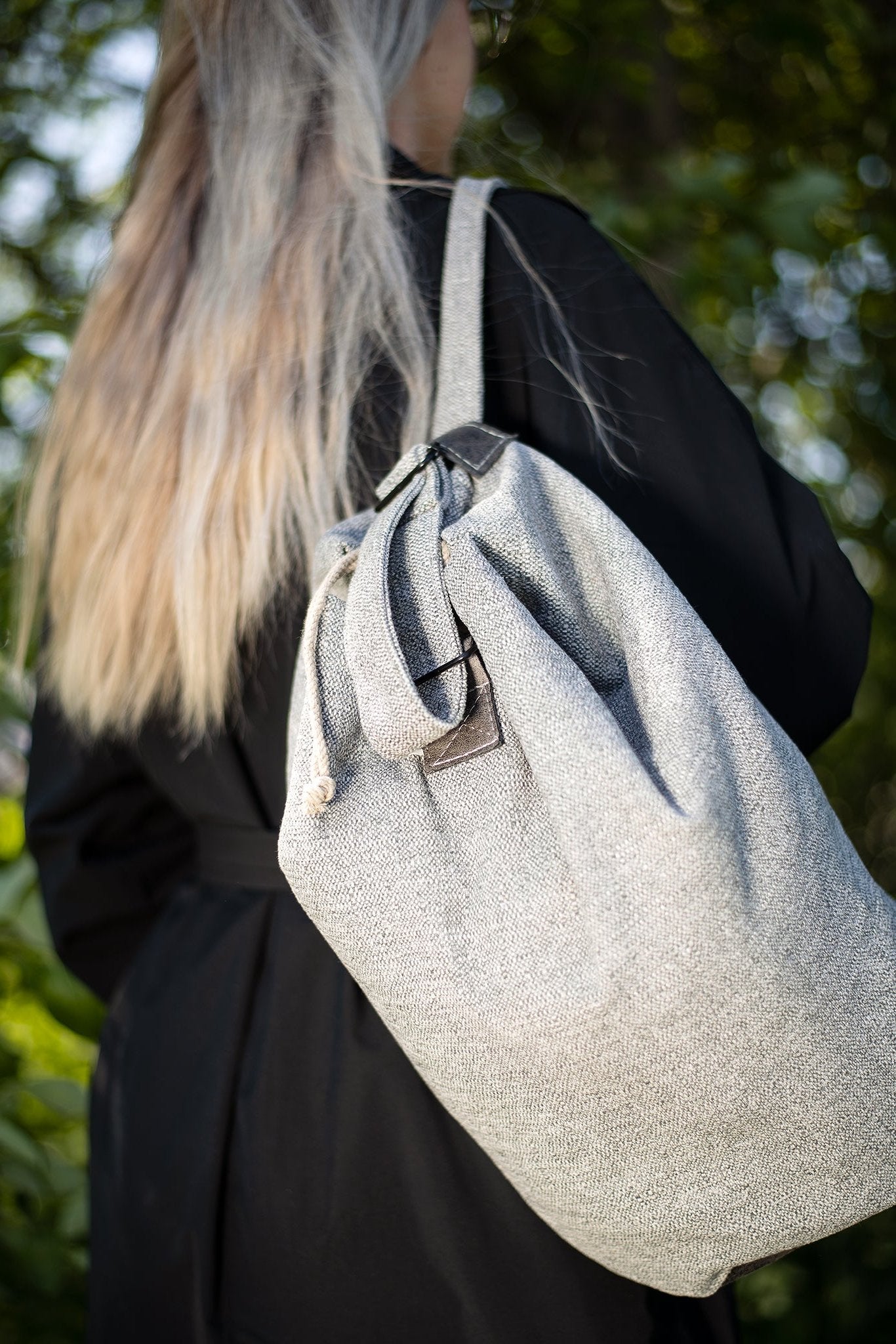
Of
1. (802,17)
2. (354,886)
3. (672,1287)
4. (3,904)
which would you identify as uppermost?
(802,17)

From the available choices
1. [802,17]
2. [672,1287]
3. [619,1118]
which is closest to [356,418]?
[619,1118]

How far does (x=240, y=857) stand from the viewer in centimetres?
107

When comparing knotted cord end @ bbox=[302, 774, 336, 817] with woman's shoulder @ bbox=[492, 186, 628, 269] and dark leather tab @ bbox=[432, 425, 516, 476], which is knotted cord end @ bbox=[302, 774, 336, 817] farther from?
woman's shoulder @ bbox=[492, 186, 628, 269]

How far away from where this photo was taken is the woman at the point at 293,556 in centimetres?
86

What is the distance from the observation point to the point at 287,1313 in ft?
2.89

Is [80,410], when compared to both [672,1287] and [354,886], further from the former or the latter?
[672,1287]

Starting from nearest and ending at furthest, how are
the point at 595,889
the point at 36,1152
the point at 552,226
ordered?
the point at 595,889 < the point at 552,226 < the point at 36,1152

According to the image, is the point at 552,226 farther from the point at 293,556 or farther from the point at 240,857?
the point at 240,857

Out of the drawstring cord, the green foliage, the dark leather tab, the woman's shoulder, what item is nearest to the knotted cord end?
the drawstring cord

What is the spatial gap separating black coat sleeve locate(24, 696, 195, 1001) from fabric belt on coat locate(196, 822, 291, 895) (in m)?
0.11

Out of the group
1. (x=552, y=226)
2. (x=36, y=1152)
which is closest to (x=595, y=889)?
(x=552, y=226)

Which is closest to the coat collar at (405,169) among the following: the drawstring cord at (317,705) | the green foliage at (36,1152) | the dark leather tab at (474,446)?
the dark leather tab at (474,446)

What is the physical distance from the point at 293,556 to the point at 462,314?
25cm

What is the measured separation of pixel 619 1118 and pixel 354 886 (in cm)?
23
